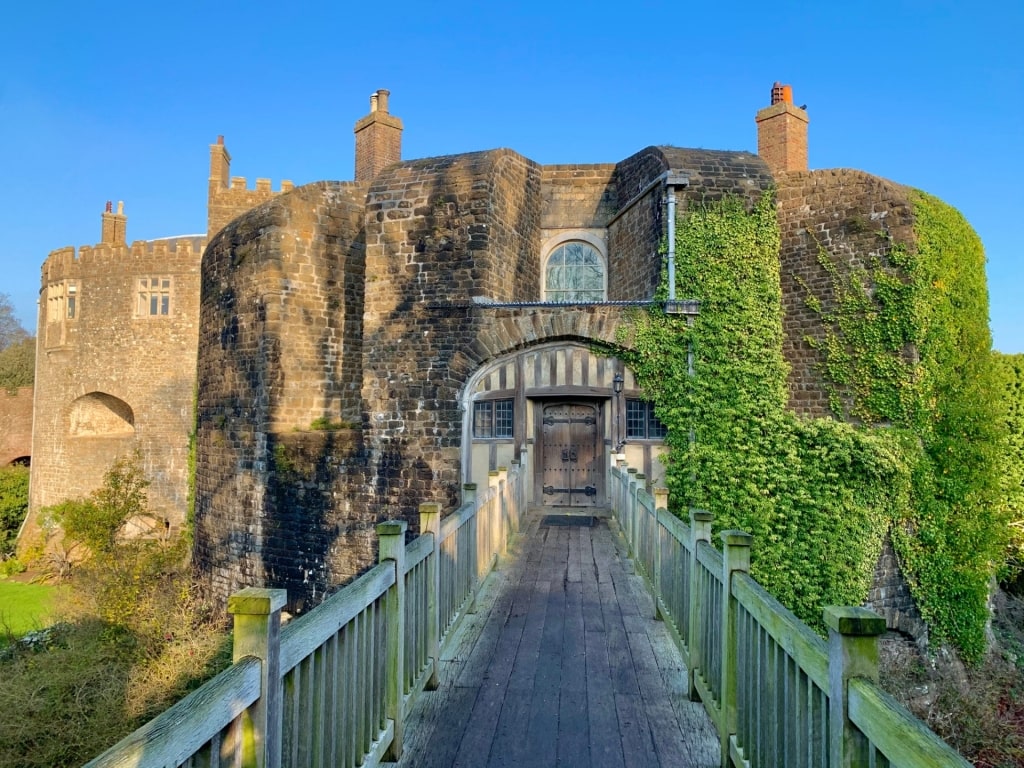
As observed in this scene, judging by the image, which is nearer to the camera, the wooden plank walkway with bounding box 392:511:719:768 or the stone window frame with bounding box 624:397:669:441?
the wooden plank walkway with bounding box 392:511:719:768

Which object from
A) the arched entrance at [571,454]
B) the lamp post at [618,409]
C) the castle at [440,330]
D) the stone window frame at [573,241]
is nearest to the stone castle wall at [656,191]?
the castle at [440,330]

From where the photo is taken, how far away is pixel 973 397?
1102 cm

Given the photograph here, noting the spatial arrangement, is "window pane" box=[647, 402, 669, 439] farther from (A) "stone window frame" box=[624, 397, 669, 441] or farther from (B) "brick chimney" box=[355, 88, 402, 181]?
(B) "brick chimney" box=[355, 88, 402, 181]

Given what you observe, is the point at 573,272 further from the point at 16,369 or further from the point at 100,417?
the point at 16,369

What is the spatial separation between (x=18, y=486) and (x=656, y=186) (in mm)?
25347

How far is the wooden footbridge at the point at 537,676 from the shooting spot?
1.79 m

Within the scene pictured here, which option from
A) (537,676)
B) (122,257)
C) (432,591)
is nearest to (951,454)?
(537,676)

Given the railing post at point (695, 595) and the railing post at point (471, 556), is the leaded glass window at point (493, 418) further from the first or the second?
the railing post at point (695, 595)

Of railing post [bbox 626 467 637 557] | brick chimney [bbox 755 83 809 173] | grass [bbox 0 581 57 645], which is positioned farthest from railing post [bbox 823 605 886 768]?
grass [bbox 0 581 57 645]

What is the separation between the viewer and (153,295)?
20.2 m

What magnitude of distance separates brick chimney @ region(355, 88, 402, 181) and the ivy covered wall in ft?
30.0

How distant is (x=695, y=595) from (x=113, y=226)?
960 inches

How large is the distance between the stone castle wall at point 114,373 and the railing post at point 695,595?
19.2 meters

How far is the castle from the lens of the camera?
11.9 meters
